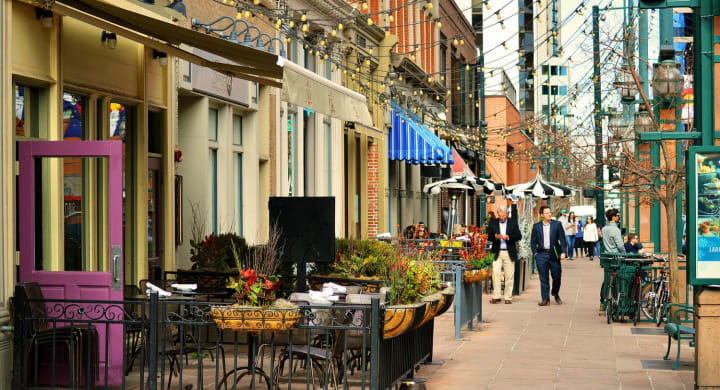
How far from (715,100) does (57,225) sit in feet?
22.1

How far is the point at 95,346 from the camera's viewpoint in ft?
30.9

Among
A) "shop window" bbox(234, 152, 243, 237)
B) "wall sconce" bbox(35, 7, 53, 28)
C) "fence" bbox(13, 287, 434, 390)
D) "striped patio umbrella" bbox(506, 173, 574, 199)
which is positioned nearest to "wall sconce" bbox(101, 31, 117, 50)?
"wall sconce" bbox(35, 7, 53, 28)

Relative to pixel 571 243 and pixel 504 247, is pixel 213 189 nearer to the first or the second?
pixel 504 247

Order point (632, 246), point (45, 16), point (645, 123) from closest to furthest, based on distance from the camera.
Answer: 1. point (45, 16)
2. point (632, 246)
3. point (645, 123)

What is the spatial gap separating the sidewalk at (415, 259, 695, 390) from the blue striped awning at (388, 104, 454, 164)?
11356 millimetres

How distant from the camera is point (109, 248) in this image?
9820 millimetres

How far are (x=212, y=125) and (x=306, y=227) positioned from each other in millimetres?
4610

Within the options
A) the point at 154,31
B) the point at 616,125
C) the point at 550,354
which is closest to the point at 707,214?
the point at 550,354

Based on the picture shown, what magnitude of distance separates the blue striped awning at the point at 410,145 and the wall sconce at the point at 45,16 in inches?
781

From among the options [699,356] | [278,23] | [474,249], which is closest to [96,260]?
[278,23]

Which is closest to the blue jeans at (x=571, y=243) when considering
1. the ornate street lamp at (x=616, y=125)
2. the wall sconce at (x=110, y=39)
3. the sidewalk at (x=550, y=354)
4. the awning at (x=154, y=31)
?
the ornate street lamp at (x=616, y=125)

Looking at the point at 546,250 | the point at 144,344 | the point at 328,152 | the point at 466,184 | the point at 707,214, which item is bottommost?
the point at 144,344

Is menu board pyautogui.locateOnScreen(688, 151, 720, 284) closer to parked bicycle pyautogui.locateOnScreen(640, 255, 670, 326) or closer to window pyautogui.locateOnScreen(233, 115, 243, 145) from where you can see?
parked bicycle pyautogui.locateOnScreen(640, 255, 670, 326)

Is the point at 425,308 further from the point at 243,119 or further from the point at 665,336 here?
the point at 243,119
